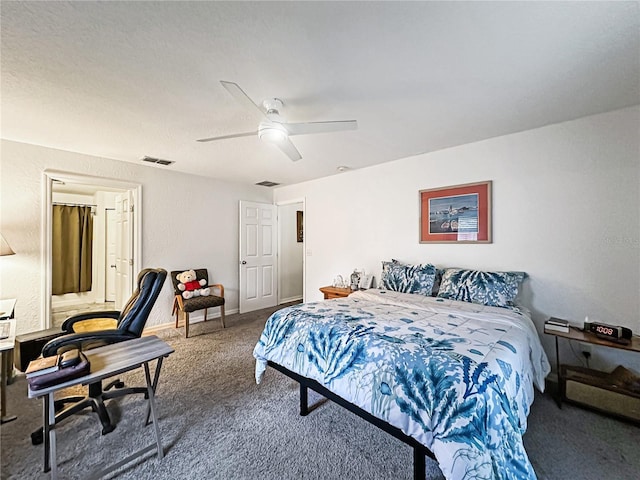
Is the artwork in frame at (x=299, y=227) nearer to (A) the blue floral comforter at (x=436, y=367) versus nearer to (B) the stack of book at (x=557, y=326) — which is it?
(A) the blue floral comforter at (x=436, y=367)

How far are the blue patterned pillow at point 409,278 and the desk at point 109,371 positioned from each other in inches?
96.4

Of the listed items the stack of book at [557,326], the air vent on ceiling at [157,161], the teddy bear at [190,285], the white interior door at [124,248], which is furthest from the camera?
the teddy bear at [190,285]

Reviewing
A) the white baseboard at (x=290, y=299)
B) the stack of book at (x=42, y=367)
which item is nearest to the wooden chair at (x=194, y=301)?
Result: the white baseboard at (x=290, y=299)

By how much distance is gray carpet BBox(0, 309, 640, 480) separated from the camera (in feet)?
5.14

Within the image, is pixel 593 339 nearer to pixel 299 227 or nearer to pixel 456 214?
pixel 456 214

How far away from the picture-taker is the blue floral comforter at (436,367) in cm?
117

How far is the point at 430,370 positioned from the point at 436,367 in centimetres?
3

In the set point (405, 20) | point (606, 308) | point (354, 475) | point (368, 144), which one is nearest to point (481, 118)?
point (368, 144)

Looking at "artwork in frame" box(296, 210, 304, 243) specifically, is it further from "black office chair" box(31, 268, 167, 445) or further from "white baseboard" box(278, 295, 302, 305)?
"black office chair" box(31, 268, 167, 445)

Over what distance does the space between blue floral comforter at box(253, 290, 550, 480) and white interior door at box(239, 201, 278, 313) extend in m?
2.94

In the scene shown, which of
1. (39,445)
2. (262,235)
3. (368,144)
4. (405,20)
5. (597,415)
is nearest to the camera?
(405,20)

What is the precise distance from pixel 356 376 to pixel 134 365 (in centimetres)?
131

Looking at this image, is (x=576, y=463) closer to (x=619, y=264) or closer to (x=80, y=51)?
(x=619, y=264)

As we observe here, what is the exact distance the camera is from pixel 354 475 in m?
1.54
